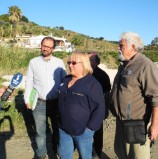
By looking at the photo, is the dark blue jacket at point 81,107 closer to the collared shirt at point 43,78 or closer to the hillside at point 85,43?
the collared shirt at point 43,78

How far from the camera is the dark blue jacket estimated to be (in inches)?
156

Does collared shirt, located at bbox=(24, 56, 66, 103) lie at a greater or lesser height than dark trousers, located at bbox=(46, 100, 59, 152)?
greater

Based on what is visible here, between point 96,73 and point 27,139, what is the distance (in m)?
2.47

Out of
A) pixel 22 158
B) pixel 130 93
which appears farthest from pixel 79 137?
pixel 22 158

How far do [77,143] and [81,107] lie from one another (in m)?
0.44

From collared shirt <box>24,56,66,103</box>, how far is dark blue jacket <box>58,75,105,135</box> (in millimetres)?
1317

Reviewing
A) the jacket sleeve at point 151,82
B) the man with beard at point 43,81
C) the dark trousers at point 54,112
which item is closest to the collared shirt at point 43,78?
the man with beard at point 43,81

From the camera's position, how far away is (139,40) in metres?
4.06

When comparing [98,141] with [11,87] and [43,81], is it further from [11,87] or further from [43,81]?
[11,87]

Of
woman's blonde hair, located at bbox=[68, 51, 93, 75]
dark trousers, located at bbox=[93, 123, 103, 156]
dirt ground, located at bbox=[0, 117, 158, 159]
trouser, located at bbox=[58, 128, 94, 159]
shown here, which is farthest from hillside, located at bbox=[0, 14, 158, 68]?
trouser, located at bbox=[58, 128, 94, 159]

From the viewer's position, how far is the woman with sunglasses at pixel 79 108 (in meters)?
3.96

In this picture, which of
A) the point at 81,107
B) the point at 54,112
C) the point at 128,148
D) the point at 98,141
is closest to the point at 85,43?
the point at 54,112

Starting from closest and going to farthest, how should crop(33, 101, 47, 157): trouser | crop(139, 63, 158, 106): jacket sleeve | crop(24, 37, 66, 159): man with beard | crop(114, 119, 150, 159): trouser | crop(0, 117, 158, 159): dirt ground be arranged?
crop(139, 63, 158, 106): jacket sleeve → crop(114, 119, 150, 159): trouser → crop(24, 37, 66, 159): man with beard → crop(33, 101, 47, 157): trouser → crop(0, 117, 158, 159): dirt ground

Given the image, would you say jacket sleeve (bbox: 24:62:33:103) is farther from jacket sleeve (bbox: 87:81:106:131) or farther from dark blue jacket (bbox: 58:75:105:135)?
jacket sleeve (bbox: 87:81:106:131)
